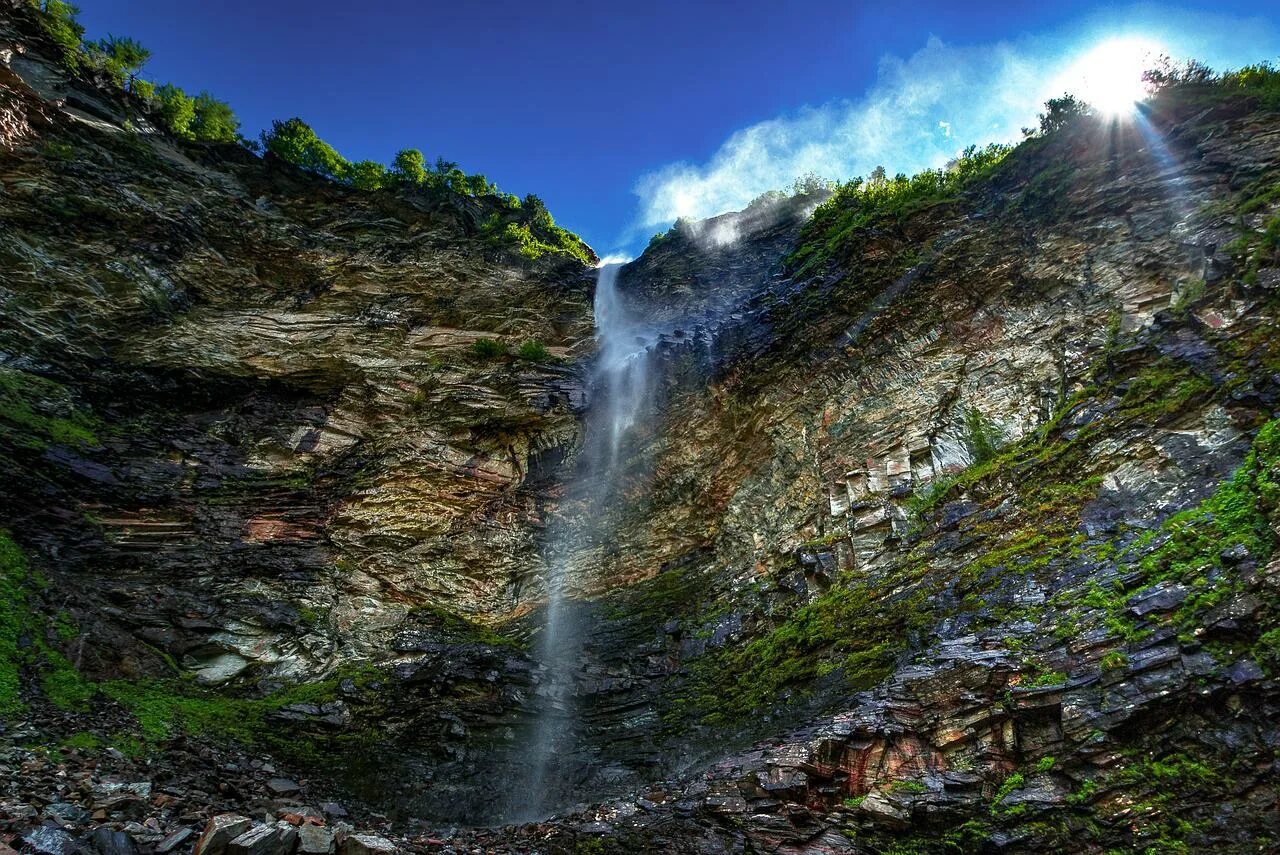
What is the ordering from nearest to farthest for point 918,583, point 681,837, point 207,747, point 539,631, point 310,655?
point 681,837
point 207,747
point 918,583
point 310,655
point 539,631

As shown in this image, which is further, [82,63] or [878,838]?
[82,63]

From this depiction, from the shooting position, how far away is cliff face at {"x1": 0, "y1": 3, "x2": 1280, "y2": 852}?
7.46 m

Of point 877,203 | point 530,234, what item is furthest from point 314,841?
point 530,234

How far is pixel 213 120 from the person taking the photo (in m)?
24.4

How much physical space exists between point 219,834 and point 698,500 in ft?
41.7

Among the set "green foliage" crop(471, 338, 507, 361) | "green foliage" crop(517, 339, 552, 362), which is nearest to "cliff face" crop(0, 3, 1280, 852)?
"green foliage" crop(471, 338, 507, 361)

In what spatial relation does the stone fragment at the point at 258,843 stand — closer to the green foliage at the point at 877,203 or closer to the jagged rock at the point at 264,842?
the jagged rock at the point at 264,842

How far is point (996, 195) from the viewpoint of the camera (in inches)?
647

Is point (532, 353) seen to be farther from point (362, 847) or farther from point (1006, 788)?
point (1006, 788)

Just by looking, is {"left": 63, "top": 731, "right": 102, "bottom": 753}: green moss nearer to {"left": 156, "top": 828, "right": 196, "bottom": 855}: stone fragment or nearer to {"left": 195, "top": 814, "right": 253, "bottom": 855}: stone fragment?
{"left": 156, "top": 828, "right": 196, "bottom": 855}: stone fragment

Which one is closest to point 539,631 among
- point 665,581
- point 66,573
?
point 665,581

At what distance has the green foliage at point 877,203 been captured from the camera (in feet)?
58.5

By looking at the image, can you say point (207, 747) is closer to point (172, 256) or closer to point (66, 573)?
point (66, 573)

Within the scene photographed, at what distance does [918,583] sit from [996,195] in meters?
11.5
